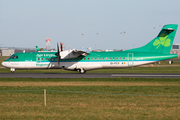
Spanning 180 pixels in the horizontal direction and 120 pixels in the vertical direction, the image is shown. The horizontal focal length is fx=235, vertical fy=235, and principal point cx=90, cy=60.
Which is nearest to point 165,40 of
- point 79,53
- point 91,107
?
point 79,53

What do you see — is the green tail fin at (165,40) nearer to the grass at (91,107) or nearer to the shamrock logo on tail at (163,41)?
the shamrock logo on tail at (163,41)

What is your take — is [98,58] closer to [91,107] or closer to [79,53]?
[79,53]

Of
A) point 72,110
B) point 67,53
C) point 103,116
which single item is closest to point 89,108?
point 72,110

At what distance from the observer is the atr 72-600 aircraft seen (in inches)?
1474

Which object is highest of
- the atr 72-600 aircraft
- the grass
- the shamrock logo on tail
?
the shamrock logo on tail

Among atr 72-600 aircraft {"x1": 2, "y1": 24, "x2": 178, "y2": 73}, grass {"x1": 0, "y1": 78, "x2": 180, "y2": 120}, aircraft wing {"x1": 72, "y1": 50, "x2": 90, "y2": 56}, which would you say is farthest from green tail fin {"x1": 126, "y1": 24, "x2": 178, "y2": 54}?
grass {"x1": 0, "y1": 78, "x2": 180, "y2": 120}

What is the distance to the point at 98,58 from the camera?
38.0m

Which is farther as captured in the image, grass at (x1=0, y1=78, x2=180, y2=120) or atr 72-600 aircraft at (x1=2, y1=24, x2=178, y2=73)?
atr 72-600 aircraft at (x1=2, y1=24, x2=178, y2=73)

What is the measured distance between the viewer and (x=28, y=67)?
127 feet

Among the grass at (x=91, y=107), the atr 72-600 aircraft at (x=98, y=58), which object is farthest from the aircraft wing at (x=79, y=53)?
the grass at (x=91, y=107)

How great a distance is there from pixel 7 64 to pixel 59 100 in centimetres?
2526

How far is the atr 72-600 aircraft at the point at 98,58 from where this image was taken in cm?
3744

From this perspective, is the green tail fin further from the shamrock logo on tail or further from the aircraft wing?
the aircraft wing

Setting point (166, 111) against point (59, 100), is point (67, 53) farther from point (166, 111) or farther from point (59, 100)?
point (166, 111)
